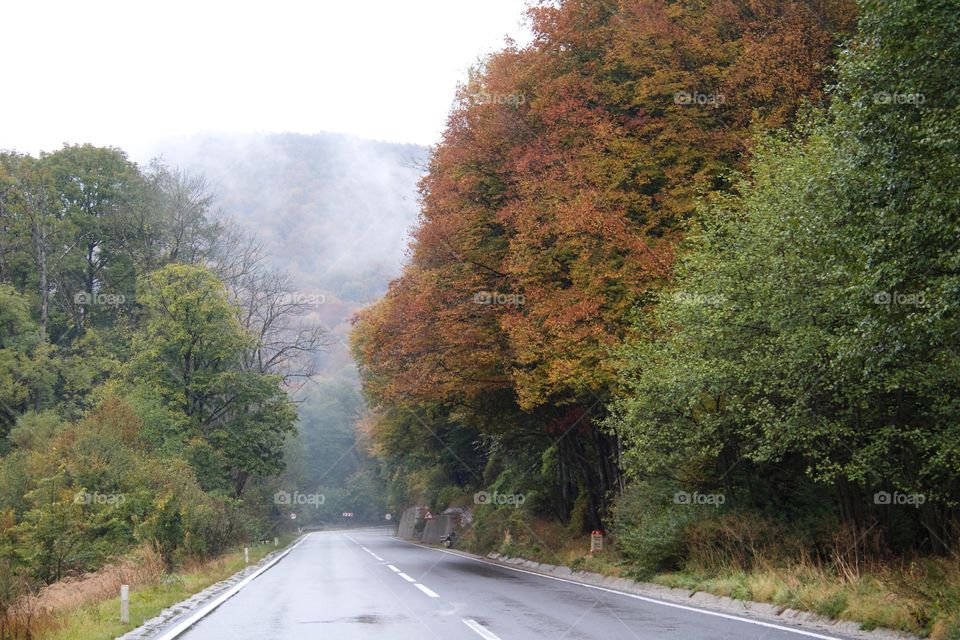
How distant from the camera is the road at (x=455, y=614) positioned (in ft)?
34.3

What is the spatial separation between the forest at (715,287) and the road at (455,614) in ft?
6.10

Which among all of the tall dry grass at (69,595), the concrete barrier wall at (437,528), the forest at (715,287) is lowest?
the concrete barrier wall at (437,528)

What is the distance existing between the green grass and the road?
101cm

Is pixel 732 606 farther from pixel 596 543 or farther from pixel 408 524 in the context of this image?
pixel 408 524

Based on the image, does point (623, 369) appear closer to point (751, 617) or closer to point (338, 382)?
point (751, 617)

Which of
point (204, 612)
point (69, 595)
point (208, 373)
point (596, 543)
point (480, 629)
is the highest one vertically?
point (208, 373)

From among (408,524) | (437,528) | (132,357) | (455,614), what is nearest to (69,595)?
(455,614)

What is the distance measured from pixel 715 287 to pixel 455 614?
7464 mm

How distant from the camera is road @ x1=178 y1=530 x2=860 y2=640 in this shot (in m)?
10.5

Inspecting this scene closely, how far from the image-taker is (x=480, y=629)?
10.9 metres

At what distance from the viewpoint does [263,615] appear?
43.4 feet

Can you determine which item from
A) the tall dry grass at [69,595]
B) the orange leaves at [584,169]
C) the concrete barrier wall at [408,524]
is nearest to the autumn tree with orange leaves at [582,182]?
the orange leaves at [584,169]

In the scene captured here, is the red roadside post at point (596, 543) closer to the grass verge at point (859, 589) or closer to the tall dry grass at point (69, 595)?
the grass verge at point (859, 589)

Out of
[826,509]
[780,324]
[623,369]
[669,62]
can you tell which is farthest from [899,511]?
[669,62]
